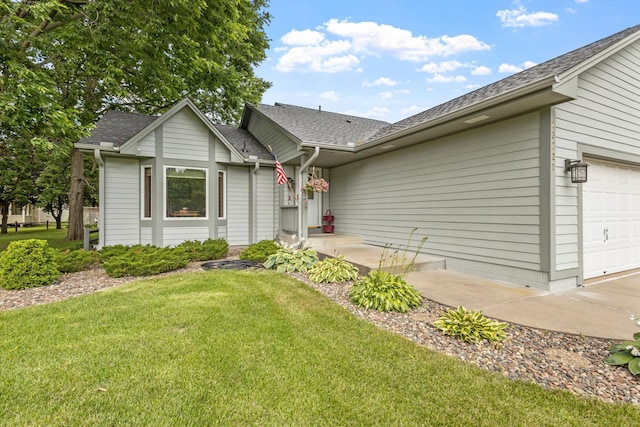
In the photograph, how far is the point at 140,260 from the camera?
6059 millimetres

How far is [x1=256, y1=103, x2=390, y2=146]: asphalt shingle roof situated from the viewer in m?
7.95

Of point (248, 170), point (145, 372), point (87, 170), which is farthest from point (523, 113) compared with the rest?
point (87, 170)

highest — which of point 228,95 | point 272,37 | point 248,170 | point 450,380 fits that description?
point 272,37

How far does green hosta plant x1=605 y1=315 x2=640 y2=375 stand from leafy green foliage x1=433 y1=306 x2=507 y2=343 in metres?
0.83

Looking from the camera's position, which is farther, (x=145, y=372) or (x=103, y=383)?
(x=145, y=372)

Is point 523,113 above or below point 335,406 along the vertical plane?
above

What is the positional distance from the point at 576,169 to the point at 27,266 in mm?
9463

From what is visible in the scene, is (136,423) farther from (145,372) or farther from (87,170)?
(87,170)

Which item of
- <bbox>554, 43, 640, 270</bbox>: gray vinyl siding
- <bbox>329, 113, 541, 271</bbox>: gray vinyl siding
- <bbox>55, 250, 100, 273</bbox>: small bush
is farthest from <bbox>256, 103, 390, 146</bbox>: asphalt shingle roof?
<bbox>55, 250, 100, 273</bbox>: small bush

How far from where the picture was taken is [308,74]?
1575cm

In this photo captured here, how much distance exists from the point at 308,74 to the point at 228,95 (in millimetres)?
5692

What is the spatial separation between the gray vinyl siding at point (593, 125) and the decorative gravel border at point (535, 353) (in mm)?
2227

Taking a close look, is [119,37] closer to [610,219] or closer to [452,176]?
[452,176]

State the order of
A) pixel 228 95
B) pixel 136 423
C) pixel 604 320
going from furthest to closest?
1. pixel 228 95
2. pixel 604 320
3. pixel 136 423
